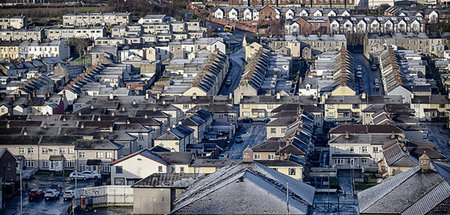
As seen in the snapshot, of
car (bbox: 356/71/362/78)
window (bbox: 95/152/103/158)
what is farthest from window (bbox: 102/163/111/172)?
car (bbox: 356/71/362/78)

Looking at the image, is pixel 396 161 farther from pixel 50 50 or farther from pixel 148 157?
pixel 50 50

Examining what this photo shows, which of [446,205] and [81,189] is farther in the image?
[81,189]

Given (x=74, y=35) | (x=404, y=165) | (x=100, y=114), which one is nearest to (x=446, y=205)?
(x=404, y=165)

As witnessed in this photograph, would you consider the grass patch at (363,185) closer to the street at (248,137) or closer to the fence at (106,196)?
the street at (248,137)

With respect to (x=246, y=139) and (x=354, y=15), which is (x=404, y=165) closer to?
(x=246, y=139)

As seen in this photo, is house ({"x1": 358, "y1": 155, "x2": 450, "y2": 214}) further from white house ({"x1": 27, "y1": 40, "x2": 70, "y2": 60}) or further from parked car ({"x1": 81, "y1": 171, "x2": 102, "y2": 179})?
white house ({"x1": 27, "y1": 40, "x2": 70, "y2": 60})

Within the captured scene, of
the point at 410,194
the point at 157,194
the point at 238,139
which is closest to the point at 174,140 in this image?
the point at 238,139
